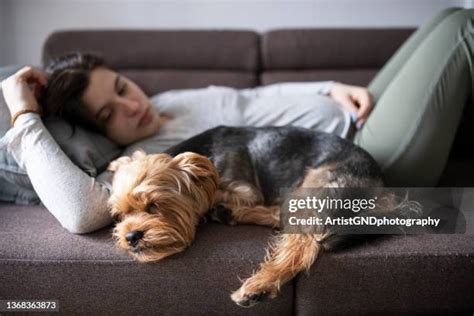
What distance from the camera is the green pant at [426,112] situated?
6.07 ft

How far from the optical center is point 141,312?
1.56 metres

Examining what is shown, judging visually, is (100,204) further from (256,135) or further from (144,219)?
(256,135)

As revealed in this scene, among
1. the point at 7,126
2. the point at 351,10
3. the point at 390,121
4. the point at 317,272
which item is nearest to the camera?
the point at 317,272

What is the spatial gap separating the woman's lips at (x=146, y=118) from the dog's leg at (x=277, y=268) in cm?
98

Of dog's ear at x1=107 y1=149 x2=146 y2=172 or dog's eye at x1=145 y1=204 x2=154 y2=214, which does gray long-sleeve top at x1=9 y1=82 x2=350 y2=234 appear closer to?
dog's ear at x1=107 y1=149 x2=146 y2=172

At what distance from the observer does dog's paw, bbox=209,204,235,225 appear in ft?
5.82

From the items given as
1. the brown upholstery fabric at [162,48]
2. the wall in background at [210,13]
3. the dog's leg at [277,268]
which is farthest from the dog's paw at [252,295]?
Answer: the wall in background at [210,13]

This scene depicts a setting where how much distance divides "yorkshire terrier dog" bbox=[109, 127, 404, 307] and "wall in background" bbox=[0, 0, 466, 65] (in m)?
1.55

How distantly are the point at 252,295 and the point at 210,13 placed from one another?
2391mm

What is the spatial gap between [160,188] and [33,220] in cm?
63

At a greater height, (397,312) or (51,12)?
(51,12)

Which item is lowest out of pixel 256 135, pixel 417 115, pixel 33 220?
pixel 33 220

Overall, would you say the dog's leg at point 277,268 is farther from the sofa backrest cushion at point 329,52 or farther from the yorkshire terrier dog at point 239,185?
the sofa backrest cushion at point 329,52

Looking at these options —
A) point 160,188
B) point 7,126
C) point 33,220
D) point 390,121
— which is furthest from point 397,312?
point 7,126
